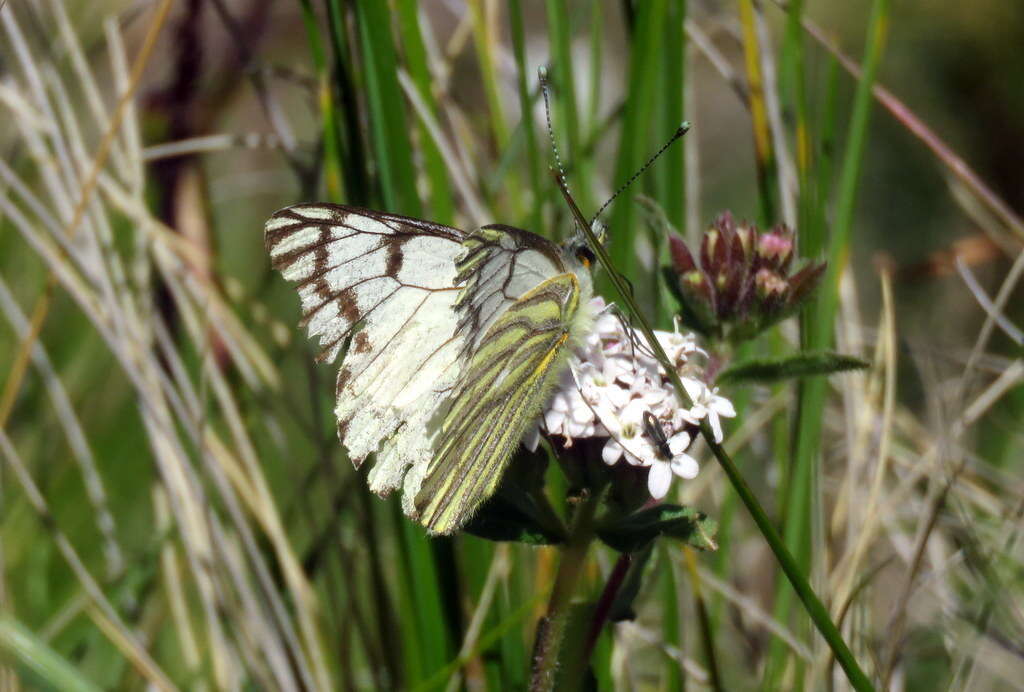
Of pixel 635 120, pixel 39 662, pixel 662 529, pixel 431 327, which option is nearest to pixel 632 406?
pixel 662 529

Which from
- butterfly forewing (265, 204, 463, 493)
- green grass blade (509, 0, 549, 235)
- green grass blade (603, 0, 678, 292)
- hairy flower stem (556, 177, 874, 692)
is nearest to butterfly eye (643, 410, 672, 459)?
hairy flower stem (556, 177, 874, 692)

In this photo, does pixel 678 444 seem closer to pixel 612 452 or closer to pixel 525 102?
pixel 612 452

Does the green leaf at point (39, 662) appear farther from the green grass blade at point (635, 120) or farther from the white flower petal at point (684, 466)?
the green grass blade at point (635, 120)

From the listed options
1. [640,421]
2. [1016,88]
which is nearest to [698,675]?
[640,421]

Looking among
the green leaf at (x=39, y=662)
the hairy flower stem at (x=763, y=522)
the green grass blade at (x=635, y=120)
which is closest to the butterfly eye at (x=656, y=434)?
the hairy flower stem at (x=763, y=522)

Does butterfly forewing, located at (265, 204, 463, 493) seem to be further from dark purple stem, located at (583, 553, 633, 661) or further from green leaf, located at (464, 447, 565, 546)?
dark purple stem, located at (583, 553, 633, 661)

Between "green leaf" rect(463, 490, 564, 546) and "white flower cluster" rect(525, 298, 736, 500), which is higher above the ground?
"white flower cluster" rect(525, 298, 736, 500)
